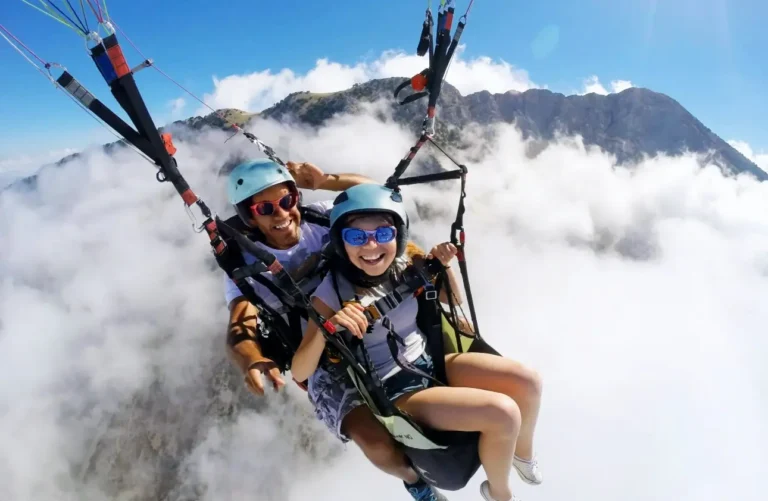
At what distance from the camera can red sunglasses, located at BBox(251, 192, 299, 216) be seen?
3.47 meters

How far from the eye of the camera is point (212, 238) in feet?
9.45

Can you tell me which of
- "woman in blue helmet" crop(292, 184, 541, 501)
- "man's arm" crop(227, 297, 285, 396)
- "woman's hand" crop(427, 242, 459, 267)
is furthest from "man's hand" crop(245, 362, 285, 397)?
"woman's hand" crop(427, 242, 459, 267)

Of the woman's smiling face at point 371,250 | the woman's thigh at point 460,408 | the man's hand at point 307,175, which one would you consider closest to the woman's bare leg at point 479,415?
the woman's thigh at point 460,408

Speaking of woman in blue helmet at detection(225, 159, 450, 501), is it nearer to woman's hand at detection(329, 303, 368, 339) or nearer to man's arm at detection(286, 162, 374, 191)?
man's arm at detection(286, 162, 374, 191)

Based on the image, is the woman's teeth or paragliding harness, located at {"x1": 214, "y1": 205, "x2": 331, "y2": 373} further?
the woman's teeth

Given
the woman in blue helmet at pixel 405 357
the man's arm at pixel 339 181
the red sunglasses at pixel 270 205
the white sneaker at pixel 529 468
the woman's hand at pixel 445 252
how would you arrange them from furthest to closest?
the man's arm at pixel 339 181 → the white sneaker at pixel 529 468 → the red sunglasses at pixel 270 205 → the woman's hand at pixel 445 252 → the woman in blue helmet at pixel 405 357

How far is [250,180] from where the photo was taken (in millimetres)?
3453

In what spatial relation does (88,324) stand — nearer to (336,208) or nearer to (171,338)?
(171,338)

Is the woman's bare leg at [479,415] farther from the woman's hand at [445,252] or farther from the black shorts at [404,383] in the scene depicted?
the woman's hand at [445,252]

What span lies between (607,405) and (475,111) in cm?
10292

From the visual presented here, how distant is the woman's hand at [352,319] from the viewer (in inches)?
107

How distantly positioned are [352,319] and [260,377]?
0.72 meters

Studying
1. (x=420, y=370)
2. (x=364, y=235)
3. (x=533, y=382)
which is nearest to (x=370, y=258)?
(x=364, y=235)

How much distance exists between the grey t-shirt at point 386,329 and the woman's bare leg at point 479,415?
31 centimetres
